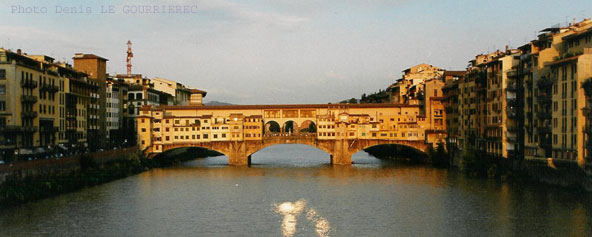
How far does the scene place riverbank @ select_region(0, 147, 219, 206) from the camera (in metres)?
37.4

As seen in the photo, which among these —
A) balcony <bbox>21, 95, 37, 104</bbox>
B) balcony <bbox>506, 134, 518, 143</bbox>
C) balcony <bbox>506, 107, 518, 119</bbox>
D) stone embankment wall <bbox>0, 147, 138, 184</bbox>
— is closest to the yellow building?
balcony <bbox>21, 95, 37, 104</bbox>

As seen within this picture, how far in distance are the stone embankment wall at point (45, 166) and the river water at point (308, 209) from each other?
9.31 feet

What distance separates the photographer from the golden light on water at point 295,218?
30633mm

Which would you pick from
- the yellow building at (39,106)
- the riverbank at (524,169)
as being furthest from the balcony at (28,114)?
the riverbank at (524,169)

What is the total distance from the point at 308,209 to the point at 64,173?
19.1m

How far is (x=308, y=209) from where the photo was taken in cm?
3700

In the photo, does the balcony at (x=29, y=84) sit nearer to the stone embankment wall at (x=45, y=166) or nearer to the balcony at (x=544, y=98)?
the stone embankment wall at (x=45, y=166)

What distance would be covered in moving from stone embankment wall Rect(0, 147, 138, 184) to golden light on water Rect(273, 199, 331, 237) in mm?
15663

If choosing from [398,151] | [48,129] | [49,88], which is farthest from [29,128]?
[398,151]

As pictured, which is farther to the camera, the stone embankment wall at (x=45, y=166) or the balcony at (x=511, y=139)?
the balcony at (x=511, y=139)

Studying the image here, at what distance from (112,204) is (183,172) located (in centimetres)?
2101

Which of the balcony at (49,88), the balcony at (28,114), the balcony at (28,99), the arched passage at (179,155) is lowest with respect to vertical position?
the arched passage at (179,155)

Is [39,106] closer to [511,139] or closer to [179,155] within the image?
[179,155]

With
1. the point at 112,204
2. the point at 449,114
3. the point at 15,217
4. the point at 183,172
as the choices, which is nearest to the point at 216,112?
the point at 183,172
